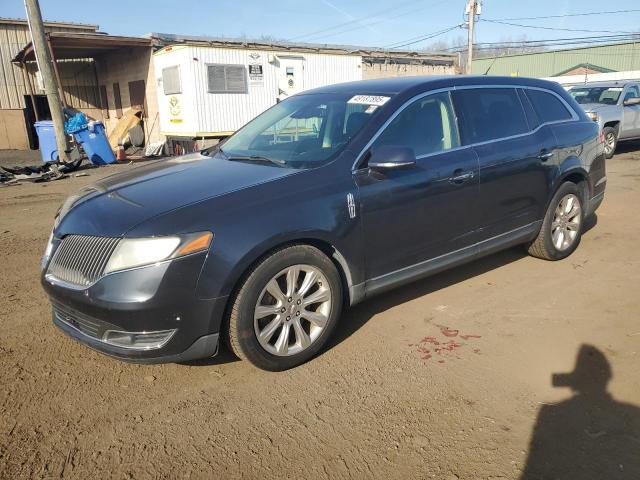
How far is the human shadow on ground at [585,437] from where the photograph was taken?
2.29 meters

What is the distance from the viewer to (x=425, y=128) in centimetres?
379

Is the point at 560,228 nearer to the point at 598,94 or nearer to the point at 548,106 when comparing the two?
the point at 548,106

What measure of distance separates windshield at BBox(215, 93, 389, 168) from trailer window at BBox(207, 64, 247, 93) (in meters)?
11.2

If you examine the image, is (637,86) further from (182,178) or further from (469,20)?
(469,20)

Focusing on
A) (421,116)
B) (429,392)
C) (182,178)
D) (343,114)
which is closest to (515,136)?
(421,116)

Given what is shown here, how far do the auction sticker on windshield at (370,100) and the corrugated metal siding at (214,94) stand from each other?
12.0m

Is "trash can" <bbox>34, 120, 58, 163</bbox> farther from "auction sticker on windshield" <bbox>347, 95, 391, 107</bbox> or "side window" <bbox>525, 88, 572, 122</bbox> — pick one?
"side window" <bbox>525, 88, 572, 122</bbox>

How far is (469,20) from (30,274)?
29.4 m

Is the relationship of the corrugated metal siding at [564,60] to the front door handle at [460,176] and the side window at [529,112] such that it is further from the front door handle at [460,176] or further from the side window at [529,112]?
the front door handle at [460,176]

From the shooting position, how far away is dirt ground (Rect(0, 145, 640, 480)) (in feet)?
7.86

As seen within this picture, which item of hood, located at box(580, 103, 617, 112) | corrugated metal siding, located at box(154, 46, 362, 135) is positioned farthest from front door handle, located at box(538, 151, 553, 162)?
corrugated metal siding, located at box(154, 46, 362, 135)

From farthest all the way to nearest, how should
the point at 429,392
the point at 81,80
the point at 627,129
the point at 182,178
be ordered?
the point at 81,80
the point at 627,129
the point at 182,178
the point at 429,392

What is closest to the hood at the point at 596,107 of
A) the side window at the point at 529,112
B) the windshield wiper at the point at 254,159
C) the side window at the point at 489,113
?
the side window at the point at 529,112

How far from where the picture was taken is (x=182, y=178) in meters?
3.38
